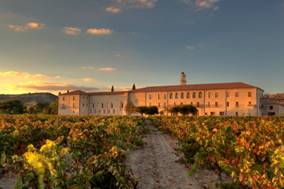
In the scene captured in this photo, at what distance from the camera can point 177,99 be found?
88.4m

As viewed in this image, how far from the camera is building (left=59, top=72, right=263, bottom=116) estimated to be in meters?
80.5

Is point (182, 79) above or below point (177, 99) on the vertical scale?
above

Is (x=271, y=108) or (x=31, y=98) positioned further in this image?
(x=31, y=98)

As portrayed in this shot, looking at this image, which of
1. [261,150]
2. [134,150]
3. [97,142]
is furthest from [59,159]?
[134,150]

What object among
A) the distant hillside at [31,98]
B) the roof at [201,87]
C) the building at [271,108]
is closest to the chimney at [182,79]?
the roof at [201,87]

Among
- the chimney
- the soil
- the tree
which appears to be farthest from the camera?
the chimney

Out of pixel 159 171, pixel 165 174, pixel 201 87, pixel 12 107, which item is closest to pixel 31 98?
pixel 12 107

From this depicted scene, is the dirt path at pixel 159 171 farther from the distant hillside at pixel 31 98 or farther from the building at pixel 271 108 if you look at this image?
the distant hillside at pixel 31 98

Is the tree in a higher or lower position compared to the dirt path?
higher

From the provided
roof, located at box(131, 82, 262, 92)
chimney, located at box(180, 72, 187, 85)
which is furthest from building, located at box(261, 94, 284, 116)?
chimney, located at box(180, 72, 187, 85)

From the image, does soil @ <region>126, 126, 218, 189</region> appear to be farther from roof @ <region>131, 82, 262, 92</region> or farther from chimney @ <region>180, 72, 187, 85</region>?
chimney @ <region>180, 72, 187, 85</region>

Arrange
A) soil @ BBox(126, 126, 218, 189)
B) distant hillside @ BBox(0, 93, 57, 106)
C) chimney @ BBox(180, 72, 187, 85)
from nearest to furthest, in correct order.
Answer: soil @ BBox(126, 126, 218, 189), chimney @ BBox(180, 72, 187, 85), distant hillside @ BBox(0, 93, 57, 106)

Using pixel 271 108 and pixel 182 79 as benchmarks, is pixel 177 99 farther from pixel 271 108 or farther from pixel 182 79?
pixel 271 108

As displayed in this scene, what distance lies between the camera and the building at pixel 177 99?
8050 cm
